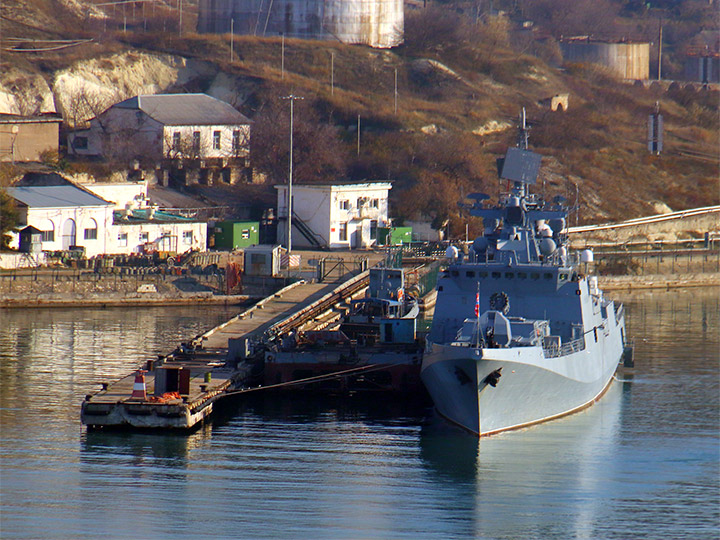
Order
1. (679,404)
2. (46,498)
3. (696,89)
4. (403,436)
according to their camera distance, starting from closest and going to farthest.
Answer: (46,498), (403,436), (679,404), (696,89)

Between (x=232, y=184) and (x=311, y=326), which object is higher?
(x=232, y=184)

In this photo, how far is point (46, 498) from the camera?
109ft

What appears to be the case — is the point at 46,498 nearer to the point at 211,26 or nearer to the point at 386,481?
the point at 386,481

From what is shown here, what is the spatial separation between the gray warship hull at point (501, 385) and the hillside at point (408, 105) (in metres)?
39.8

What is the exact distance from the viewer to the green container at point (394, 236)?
7956 cm

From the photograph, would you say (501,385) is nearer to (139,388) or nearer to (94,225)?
(139,388)

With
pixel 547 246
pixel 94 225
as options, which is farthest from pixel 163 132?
pixel 547 246

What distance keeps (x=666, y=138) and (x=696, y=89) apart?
2166cm

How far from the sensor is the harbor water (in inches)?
1261

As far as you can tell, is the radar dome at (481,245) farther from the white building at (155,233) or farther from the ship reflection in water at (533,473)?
the white building at (155,233)

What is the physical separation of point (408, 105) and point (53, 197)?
3797 cm

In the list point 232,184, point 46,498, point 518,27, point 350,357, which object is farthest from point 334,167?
point 518,27

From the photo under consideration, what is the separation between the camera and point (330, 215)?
7738 centimetres

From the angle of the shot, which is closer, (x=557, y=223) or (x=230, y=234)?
(x=557, y=223)
